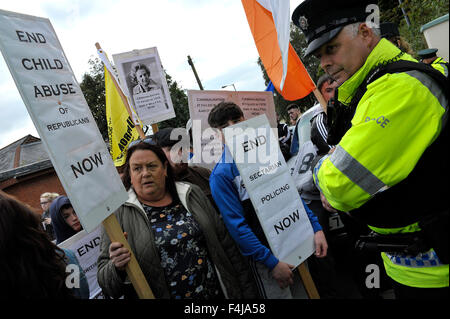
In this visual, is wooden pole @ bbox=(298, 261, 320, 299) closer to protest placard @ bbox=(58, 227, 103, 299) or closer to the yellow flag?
protest placard @ bbox=(58, 227, 103, 299)

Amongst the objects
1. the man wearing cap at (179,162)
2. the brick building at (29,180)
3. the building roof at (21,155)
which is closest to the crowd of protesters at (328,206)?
the man wearing cap at (179,162)

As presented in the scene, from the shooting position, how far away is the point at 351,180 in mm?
1278

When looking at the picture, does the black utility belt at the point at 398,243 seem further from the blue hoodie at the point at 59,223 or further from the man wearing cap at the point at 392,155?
the blue hoodie at the point at 59,223

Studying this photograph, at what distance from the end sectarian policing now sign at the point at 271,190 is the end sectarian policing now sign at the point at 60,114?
2.53ft

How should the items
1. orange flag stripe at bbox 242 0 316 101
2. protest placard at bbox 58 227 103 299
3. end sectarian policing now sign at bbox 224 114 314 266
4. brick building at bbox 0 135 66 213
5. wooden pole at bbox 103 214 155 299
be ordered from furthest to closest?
1. brick building at bbox 0 135 66 213
2. orange flag stripe at bbox 242 0 316 101
3. protest placard at bbox 58 227 103 299
4. end sectarian policing now sign at bbox 224 114 314 266
5. wooden pole at bbox 103 214 155 299

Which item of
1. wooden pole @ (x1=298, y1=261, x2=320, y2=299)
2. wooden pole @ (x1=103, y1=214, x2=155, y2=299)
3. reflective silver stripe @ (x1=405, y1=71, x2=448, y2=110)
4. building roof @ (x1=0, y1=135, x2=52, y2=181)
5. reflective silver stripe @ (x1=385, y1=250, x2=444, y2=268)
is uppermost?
building roof @ (x1=0, y1=135, x2=52, y2=181)

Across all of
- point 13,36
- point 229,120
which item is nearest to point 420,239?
point 229,120

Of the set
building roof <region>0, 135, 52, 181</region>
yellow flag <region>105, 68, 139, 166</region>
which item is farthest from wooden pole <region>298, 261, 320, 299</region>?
building roof <region>0, 135, 52, 181</region>

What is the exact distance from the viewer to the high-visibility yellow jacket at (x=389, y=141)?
47.3 inches

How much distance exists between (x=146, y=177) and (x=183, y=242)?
0.53 meters

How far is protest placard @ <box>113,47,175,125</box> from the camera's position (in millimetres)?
3896

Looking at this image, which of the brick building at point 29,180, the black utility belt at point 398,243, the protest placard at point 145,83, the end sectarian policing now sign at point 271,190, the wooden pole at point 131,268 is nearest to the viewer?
the black utility belt at point 398,243

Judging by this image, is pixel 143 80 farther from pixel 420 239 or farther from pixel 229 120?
pixel 420 239

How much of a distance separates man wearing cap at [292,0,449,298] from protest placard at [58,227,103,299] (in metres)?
2.02
